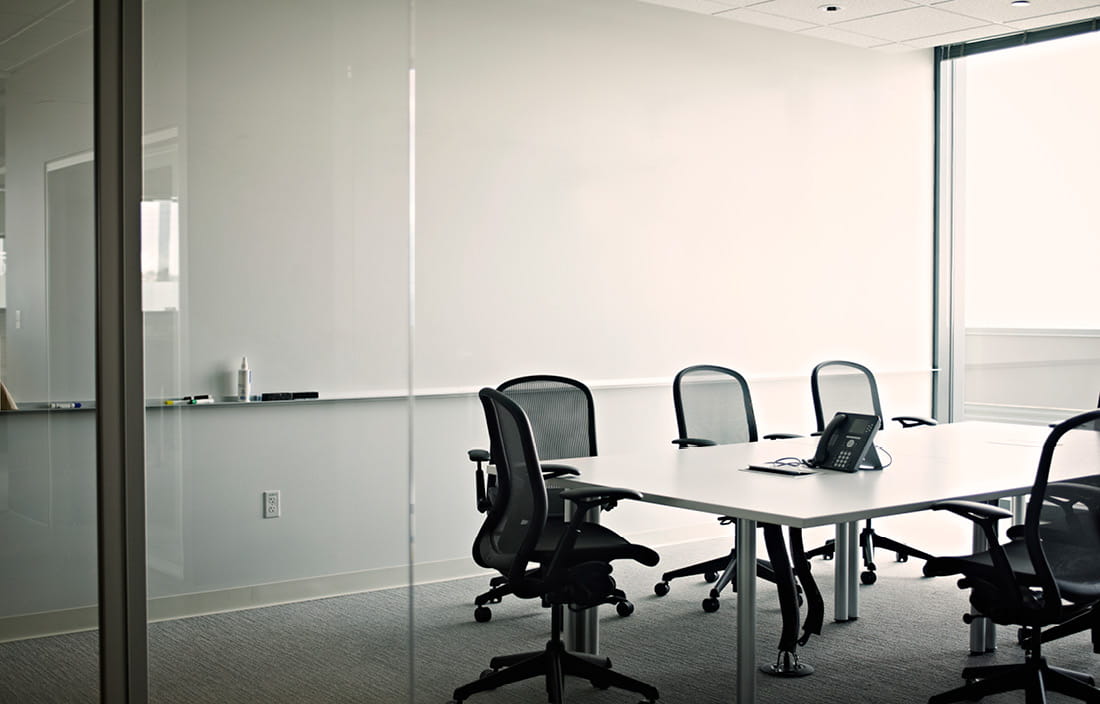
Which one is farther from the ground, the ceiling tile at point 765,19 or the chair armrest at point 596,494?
the ceiling tile at point 765,19

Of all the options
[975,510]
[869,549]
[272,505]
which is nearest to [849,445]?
[975,510]

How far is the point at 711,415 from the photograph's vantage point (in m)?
5.62

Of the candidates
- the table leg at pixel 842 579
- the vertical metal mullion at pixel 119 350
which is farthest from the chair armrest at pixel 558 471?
the vertical metal mullion at pixel 119 350

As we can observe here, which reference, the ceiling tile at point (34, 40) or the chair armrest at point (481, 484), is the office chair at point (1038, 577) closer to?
the chair armrest at point (481, 484)

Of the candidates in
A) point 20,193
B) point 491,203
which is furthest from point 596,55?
point 20,193

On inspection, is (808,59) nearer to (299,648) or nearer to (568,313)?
(568,313)

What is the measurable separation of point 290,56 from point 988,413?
663cm

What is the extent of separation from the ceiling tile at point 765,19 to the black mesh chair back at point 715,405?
222cm

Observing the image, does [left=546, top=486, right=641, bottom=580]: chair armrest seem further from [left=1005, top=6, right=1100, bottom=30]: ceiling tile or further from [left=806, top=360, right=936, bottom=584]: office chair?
[left=1005, top=6, right=1100, bottom=30]: ceiling tile

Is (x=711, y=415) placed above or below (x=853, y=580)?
above

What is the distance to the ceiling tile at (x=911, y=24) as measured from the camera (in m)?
6.58

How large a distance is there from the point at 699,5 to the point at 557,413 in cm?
274

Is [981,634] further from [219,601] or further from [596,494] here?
[219,601]

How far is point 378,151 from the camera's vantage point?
2.83 meters
